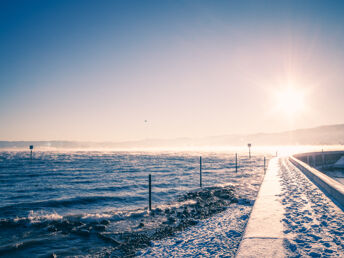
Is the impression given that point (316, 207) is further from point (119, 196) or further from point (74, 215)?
point (119, 196)

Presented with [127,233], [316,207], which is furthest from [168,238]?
[316,207]

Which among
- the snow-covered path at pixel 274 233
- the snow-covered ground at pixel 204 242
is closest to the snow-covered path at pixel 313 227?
the snow-covered path at pixel 274 233

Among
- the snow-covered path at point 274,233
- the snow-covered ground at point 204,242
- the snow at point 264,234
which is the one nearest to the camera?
the snow at point 264,234

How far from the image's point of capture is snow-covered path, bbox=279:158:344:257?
4.20 m

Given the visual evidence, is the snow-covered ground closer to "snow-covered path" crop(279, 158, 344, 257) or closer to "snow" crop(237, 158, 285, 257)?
"snow" crop(237, 158, 285, 257)

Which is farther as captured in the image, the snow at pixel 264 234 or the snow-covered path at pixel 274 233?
the snow-covered path at pixel 274 233

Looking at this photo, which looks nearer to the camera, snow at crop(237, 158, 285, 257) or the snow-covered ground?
snow at crop(237, 158, 285, 257)

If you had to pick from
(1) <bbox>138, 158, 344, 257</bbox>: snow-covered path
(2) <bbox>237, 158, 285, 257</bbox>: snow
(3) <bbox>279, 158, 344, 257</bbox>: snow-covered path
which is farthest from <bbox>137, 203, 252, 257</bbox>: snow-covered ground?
(3) <bbox>279, 158, 344, 257</bbox>: snow-covered path

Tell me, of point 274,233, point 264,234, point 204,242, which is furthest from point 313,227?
point 204,242

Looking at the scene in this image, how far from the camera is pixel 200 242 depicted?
5.77 m

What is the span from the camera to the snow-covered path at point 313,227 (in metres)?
4.20

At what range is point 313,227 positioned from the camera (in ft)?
17.6

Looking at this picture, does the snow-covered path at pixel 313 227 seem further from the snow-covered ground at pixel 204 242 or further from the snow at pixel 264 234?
the snow-covered ground at pixel 204 242

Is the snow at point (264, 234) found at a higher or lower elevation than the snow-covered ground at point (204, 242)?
higher
